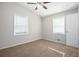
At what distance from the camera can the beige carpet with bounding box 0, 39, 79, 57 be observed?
172 centimetres

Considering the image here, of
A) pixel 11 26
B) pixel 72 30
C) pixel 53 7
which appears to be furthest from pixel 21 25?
pixel 72 30

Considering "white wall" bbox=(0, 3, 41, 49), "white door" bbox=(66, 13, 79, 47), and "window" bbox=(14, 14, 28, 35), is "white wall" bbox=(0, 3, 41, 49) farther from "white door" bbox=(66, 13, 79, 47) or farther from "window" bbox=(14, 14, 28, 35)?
"white door" bbox=(66, 13, 79, 47)

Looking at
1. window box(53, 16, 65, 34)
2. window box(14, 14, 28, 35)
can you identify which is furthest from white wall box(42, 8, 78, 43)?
window box(14, 14, 28, 35)

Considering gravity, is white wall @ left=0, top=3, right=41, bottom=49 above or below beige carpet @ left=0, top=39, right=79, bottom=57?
above

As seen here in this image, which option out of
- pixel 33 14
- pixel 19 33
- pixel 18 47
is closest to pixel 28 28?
pixel 19 33

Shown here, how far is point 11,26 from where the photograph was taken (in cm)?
227

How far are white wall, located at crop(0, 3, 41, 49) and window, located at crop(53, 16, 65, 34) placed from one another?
46 cm

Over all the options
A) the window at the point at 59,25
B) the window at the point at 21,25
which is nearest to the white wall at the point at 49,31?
the window at the point at 59,25

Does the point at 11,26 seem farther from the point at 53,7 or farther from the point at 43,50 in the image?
the point at 53,7

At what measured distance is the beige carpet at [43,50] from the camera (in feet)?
5.66

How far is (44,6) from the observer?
1.76 metres

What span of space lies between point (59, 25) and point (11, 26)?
61.1 inches

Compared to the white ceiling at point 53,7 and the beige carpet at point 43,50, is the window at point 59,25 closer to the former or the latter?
the white ceiling at point 53,7

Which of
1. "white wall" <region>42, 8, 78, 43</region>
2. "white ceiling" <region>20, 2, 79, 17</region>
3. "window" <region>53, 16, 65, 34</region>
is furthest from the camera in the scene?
"white wall" <region>42, 8, 78, 43</region>
